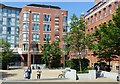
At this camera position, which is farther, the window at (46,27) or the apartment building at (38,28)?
the window at (46,27)

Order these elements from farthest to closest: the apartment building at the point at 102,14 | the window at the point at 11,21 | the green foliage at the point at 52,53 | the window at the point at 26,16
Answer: the window at the point at 11,21, the window at the point at 26,16, the green foliage at the point at 52,53, the apartment building at the point at 102,14

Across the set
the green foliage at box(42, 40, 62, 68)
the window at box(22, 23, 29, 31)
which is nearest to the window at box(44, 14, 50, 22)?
the window at box(22, 23, 29, 31)

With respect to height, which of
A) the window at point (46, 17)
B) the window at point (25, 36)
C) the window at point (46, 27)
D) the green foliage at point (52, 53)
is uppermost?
the window at point (46, 17)

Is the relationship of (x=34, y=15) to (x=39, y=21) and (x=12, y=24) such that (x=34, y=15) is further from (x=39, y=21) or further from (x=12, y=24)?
(x=12, y=24)

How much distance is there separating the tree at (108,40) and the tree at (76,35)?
88cm

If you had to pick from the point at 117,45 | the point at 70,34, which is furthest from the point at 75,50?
the point at 117,45

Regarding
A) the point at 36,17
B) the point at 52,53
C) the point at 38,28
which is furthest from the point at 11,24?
the point at 52,53

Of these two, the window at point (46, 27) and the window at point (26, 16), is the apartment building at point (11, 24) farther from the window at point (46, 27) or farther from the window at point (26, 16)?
the window at point (46, 27)

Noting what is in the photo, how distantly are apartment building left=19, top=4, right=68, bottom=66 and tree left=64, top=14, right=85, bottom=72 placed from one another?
28368 mm

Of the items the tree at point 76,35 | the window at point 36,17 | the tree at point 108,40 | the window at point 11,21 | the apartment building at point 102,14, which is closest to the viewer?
the tree at point 108,40

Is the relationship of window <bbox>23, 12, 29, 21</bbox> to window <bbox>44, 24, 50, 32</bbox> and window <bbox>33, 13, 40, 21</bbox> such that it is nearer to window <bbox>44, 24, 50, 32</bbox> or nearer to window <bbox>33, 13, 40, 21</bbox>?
window <bbox>33, 13, 40, 21</bbox>

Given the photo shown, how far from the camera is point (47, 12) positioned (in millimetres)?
58250

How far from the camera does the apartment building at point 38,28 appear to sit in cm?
5672

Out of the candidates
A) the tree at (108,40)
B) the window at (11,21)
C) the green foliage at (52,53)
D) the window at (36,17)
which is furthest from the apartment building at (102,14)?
the window at (11,21)
